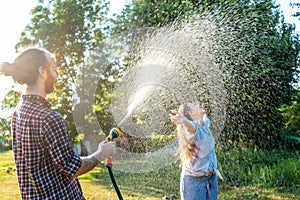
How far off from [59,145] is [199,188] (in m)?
1.99

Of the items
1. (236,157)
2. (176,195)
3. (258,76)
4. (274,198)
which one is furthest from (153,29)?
(274,198)

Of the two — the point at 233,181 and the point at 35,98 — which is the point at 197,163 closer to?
the point at 35,98

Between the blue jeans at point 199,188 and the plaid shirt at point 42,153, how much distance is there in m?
1.79

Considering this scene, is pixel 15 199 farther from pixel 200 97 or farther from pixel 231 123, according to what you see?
pixel 231 123

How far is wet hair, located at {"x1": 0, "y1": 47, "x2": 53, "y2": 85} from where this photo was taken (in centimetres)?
205

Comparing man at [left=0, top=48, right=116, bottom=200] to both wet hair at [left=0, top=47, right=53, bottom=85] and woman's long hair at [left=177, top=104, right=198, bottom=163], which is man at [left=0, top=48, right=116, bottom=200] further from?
woman's long hair at [left=177, top=104, right=198, bottom=163]

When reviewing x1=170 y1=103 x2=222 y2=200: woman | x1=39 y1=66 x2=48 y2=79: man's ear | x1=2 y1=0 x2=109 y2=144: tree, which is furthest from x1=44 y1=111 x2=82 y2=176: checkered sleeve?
x1=2 y1=0 x2=109 y2=144: tree

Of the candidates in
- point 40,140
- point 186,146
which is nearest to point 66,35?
point 186,146

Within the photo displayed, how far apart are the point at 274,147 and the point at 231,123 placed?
1.34 metres

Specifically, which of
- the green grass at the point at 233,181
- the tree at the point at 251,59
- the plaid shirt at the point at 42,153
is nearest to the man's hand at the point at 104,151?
the plaid shirt at the point at 42,153

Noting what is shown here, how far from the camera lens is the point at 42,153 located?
1989mm

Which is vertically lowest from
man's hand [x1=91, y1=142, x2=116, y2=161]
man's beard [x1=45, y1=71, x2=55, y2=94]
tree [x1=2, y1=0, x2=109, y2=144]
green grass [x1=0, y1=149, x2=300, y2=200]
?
green grass [x1=0, y1=149, x2=300, y2=200]

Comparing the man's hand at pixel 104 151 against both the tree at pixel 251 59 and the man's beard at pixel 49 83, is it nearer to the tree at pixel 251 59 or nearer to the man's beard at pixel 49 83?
the man's beard at pixel 49 83

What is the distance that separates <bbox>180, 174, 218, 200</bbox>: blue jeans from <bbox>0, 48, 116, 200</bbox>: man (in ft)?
5.68
